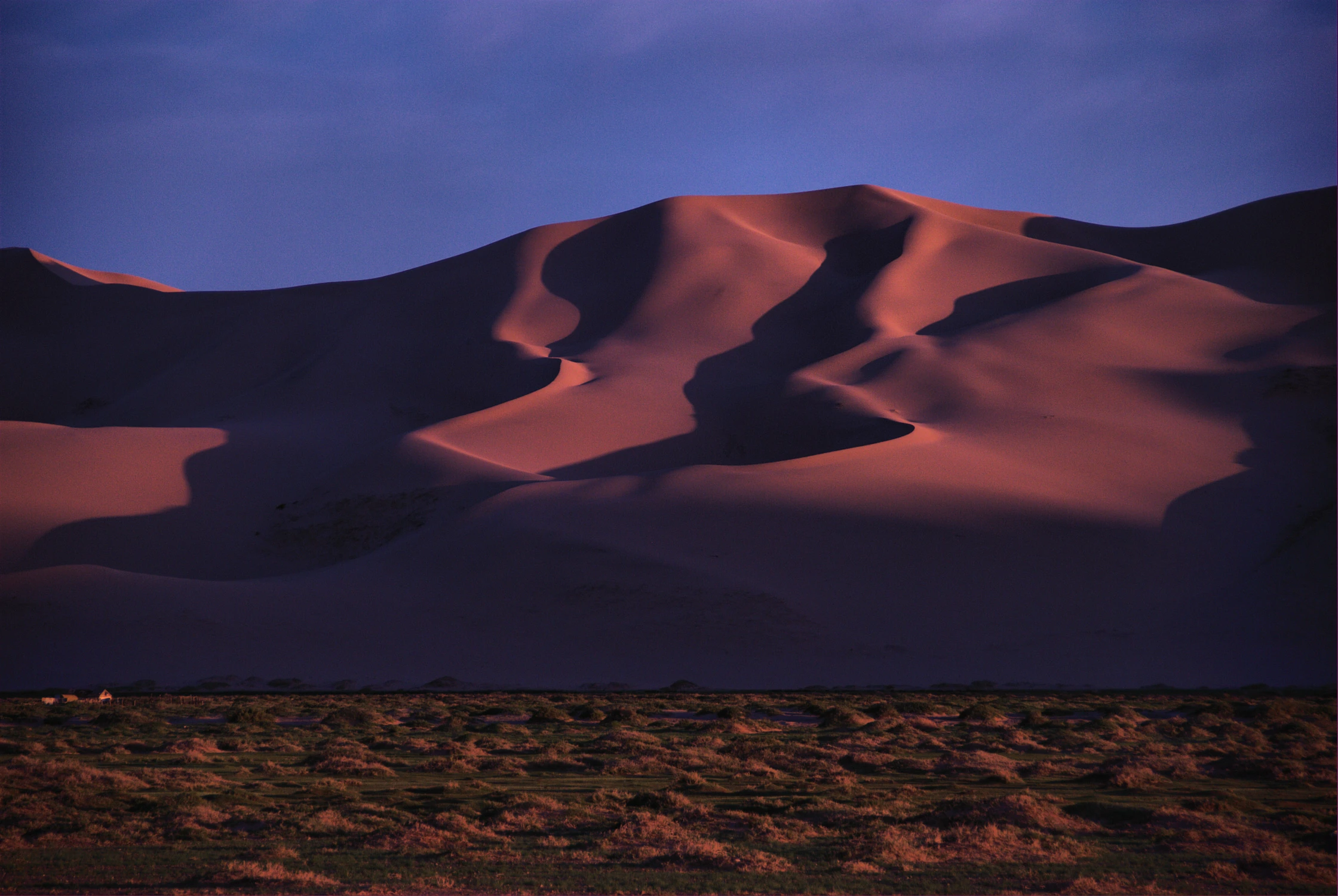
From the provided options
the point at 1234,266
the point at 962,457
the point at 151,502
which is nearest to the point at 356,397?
the point at 151,502

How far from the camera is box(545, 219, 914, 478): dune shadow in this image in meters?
62.4

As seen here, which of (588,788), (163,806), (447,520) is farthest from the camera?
(447,520)

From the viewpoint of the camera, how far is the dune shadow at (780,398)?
62.4 meters

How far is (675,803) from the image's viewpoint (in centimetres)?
1466

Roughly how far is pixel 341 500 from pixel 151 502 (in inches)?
402

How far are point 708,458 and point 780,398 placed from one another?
20.7 feet

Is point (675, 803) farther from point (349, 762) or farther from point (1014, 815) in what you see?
point (349, 762)

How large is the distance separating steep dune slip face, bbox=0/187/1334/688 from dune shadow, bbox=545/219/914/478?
11.9 inches

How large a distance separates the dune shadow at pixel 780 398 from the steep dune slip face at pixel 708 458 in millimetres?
301

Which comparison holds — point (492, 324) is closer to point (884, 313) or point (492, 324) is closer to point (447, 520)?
point (884, 313)

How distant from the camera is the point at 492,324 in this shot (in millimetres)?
84062

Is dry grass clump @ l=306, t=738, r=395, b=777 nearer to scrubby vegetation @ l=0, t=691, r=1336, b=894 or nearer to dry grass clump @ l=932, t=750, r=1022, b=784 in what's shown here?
scrubby vegetation @ l=0, t=691, r=1336, b=894

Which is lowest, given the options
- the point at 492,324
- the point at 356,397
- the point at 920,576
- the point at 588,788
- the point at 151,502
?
the point at 588,788

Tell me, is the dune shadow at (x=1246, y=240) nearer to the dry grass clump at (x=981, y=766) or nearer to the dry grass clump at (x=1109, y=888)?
the dry grass clump at (x=981, y=766)
